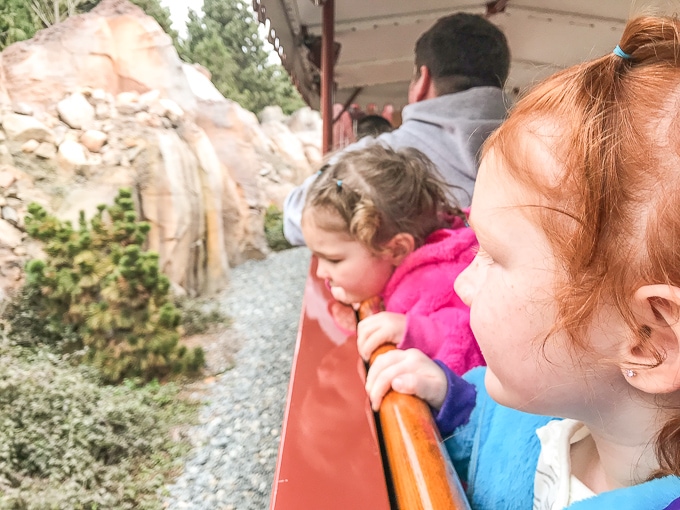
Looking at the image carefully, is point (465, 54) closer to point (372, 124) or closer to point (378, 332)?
point (378, 332)

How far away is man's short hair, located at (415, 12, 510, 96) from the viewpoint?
181 cm

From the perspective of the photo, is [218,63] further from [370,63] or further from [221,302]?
[370,63]

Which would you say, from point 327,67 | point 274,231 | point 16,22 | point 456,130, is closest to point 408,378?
point 456,130

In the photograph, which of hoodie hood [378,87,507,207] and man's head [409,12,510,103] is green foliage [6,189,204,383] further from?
man's head [409,12,510,103]

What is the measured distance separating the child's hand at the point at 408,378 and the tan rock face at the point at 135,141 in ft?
3.31

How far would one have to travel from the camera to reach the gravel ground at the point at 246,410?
1.00 meters

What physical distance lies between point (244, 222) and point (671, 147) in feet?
7.38

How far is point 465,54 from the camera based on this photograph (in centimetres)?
181

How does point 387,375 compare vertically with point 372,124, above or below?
above

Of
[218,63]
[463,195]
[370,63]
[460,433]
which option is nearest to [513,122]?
[460,433]

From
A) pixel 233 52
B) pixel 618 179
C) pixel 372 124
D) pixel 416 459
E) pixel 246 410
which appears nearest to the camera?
pixel 618 179

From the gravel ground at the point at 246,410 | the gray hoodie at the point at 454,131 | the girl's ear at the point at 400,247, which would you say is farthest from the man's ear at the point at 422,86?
the gravel ground at the point at 246,410

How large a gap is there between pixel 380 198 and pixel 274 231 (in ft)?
4.55

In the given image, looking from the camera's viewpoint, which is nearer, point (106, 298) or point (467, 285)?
point (467, 285)
